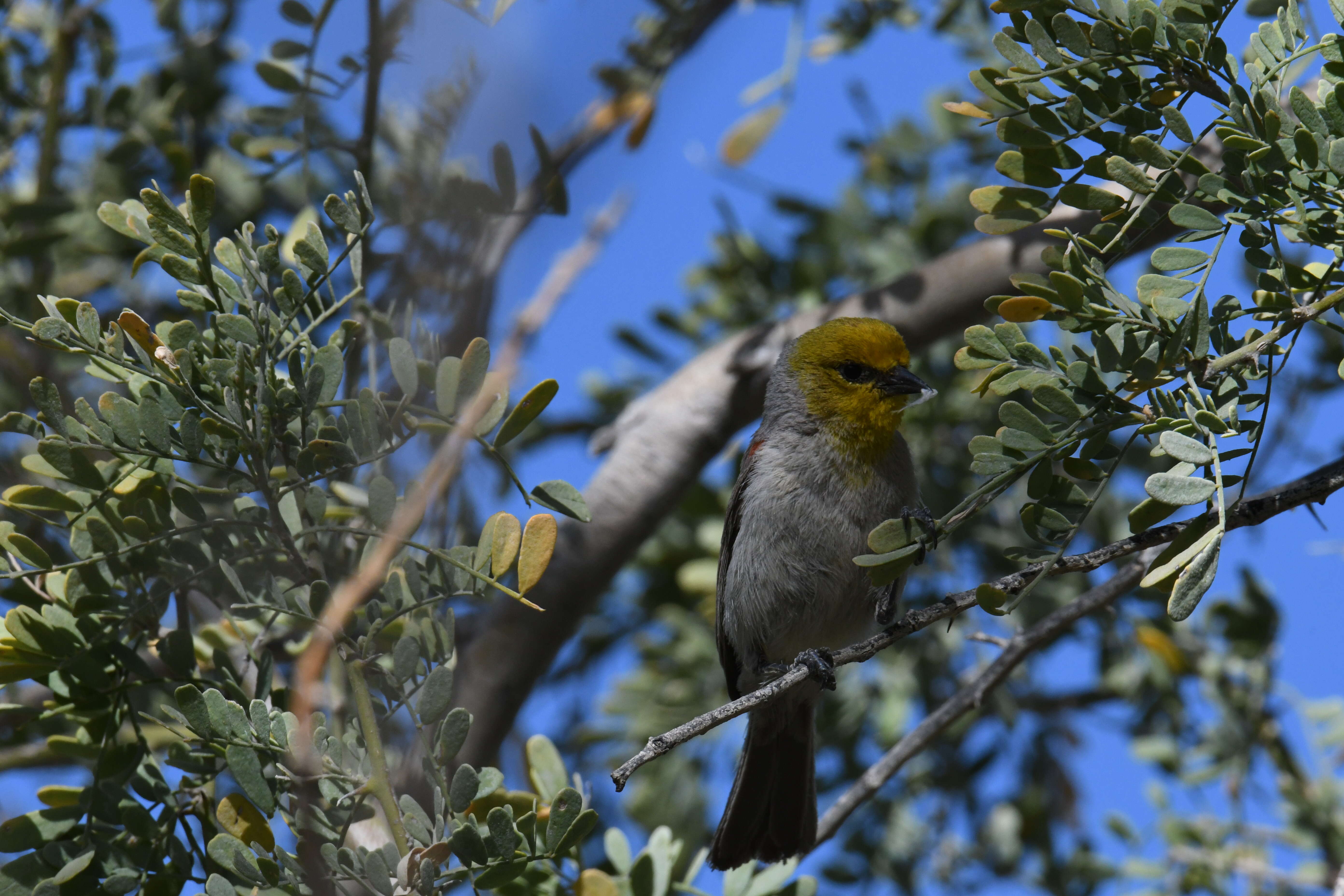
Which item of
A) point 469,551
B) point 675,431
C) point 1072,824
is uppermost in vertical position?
point 675,431

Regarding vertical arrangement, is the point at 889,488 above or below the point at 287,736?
above

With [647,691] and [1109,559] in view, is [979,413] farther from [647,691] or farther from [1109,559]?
[1109,559]

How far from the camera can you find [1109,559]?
1.78 meters

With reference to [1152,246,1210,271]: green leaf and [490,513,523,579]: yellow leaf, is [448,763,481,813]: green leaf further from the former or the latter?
[1152,246,1210,271]: green leaf

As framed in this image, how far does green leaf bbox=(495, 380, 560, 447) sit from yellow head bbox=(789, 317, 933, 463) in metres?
1.63

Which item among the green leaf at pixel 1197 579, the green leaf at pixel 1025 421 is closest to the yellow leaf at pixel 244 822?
the green leaf at pixel 1025 421

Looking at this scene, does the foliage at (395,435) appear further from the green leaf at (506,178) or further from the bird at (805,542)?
the bird at (805,542)

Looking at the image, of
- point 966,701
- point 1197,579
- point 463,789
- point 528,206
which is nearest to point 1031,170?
point 1197,579

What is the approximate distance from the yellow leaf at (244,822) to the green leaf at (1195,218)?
193cm

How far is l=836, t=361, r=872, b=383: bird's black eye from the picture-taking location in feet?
11.4

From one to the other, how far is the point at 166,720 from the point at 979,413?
2.89m

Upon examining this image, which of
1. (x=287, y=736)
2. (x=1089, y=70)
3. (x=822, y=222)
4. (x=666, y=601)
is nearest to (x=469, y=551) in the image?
(x=287, y=736)

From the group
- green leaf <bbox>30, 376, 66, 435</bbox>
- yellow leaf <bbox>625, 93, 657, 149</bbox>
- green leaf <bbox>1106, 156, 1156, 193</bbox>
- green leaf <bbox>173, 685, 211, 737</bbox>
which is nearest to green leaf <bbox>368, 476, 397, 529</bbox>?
green leaf <bbox>173, 685, 211, 737</bbox>

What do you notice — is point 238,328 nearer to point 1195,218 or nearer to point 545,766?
point 545,766
